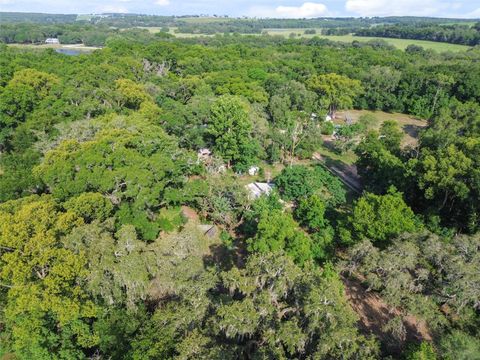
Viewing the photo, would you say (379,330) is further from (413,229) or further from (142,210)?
(142,210)

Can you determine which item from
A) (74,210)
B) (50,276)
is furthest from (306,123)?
(50,276)

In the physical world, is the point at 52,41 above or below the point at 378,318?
above

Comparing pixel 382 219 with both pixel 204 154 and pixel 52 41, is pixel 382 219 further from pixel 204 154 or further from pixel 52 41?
pixel 52 41

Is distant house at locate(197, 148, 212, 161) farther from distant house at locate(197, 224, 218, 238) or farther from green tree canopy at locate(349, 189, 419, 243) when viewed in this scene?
green tree canopy at locate(349, 189, 419, 243)

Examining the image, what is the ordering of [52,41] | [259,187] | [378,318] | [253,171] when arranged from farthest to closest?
[52,41] < [253,171] < [259,187] < [378,318]

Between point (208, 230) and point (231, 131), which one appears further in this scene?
point (231, 131)

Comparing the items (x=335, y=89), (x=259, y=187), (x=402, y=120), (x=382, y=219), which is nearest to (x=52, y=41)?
(x=335, y=89)

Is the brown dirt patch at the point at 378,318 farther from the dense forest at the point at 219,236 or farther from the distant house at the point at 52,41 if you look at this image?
the distant house at the point at 52,41

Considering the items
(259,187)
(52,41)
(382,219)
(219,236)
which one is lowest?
(219,236)

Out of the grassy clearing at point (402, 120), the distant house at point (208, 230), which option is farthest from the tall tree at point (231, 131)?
the grassy clearing at point (402, 120)
